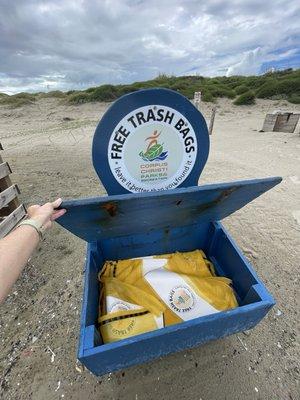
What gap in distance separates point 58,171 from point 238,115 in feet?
43.6

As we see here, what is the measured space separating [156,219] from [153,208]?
21cm

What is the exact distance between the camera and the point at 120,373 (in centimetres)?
185

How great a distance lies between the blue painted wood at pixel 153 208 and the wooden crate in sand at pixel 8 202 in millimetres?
2195

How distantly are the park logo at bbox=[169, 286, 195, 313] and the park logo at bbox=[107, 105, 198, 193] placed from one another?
82cm

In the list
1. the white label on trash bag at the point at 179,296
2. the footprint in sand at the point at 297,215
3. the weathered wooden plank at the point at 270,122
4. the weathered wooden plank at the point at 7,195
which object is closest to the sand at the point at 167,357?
the footprint in sand at the point at 297,215

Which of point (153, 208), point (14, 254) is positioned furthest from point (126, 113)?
point (14, 254)

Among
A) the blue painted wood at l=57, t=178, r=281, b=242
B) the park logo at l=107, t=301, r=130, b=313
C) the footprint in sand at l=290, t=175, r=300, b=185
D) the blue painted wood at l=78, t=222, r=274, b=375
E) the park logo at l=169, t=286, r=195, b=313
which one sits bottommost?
the footprint in sand at l=290, t=175, r=300, b=185

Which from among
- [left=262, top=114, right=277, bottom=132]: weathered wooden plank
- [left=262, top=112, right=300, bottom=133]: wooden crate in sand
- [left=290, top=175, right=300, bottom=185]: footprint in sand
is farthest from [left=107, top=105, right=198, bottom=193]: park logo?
[left=262, top=114, right=277, bottom=132]: weathered wooden plank

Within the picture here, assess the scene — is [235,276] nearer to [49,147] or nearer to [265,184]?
[265,184]

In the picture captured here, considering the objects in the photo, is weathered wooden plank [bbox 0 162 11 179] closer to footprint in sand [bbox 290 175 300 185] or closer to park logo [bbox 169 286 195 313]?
park logo [bbox 169 286 195 313]

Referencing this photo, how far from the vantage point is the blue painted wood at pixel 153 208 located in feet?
4.56

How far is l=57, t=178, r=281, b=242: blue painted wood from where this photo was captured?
4.56ft

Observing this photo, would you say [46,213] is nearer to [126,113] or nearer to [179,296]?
[126,113]

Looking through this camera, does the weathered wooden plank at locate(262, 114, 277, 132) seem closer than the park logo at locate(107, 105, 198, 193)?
No
